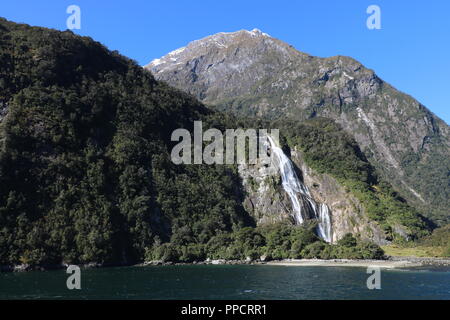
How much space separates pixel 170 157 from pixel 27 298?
91.1 meters

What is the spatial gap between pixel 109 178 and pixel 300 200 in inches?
2333

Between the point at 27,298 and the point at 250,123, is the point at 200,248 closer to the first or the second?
the point at 27,298

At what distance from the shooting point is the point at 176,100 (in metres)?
162

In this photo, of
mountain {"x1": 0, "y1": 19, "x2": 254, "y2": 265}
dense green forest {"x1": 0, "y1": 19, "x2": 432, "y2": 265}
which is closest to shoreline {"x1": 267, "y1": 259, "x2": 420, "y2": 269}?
dense green forest {"x1": 0, "y1": 19, "x2": 432, "y2": 265}

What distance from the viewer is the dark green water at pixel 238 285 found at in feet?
172

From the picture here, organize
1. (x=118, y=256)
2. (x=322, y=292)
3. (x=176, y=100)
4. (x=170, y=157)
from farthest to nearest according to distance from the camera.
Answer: (x=176, y=100) < (x=170, y=157) < (x=118, y=256) < (x=322, y=292)

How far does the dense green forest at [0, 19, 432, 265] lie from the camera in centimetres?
9912

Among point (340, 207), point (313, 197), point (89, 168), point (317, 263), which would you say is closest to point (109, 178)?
point (89, 168)

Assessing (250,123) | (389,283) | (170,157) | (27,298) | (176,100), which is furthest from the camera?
(250,123)

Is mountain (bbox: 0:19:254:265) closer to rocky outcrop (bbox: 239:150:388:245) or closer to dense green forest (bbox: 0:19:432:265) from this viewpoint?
dense green forest (bbox: 0:19:432:265)

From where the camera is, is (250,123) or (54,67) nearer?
(54,67)

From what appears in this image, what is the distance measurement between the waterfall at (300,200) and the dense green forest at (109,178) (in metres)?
7.66

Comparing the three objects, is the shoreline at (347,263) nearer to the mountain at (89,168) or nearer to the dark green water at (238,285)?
the dark green water at (238,285)
